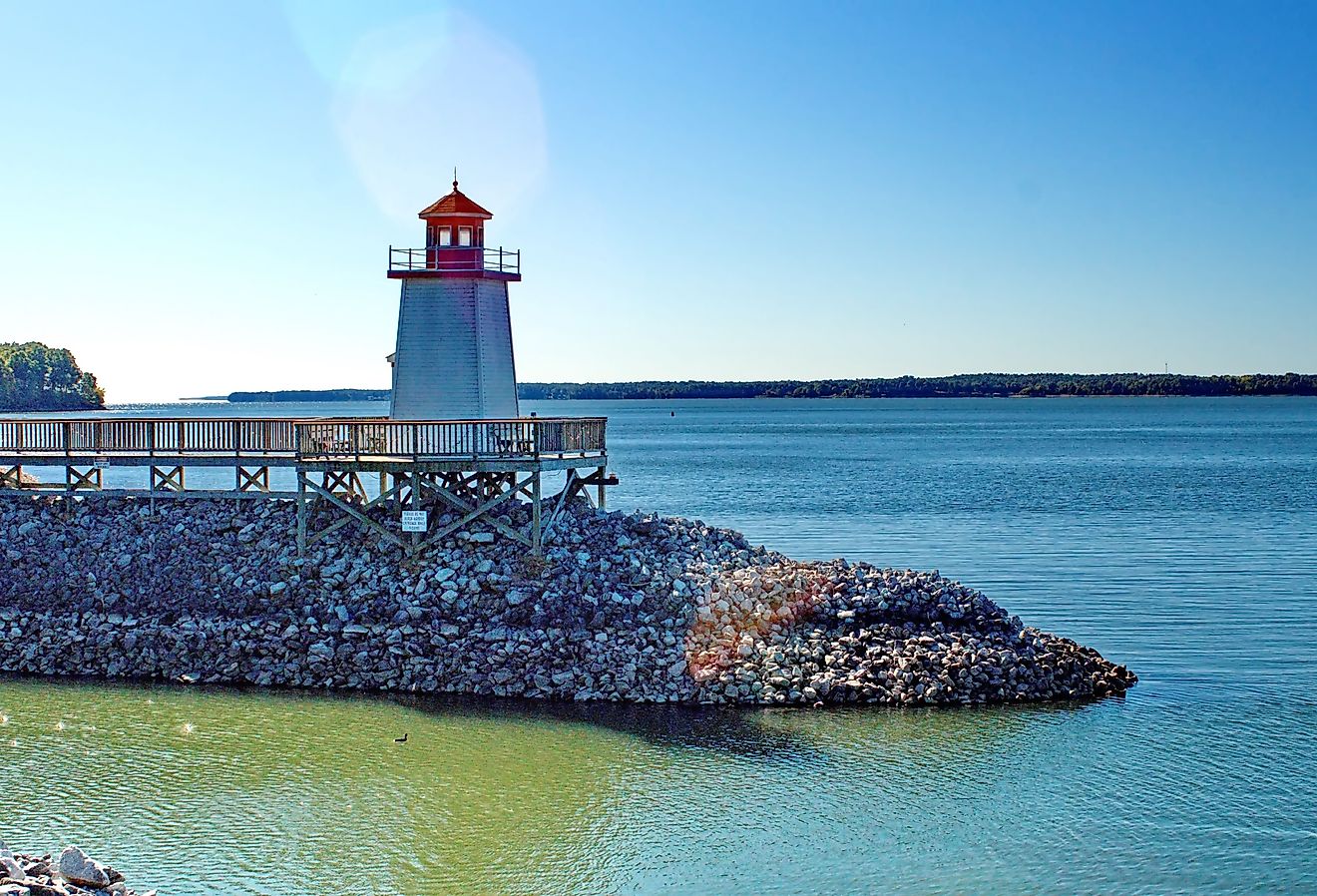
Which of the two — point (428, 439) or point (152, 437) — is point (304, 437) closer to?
point (428, 439)

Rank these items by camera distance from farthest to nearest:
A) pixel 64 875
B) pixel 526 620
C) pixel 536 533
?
1. pixel 536 533
2. pixel 526 620
3. pixel 64 875

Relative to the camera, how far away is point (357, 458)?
23.6 metres

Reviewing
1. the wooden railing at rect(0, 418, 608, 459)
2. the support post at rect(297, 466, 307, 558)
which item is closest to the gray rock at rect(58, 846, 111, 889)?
the support post at rect(297, 466, 307, 558)

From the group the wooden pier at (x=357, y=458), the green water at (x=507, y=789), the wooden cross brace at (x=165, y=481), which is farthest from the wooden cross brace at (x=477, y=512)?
the wooden cross brace at (x=165, y=481)

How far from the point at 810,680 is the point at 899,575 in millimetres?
3296

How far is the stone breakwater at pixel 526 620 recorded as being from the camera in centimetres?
1980

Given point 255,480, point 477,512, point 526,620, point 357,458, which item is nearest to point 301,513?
point 357,458

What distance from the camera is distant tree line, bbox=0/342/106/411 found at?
149 metres

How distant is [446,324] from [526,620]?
6.55 metres

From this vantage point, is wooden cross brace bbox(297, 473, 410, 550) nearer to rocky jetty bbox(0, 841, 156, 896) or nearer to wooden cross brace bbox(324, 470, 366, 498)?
wooden cross brace bbox(324, 470, 366, 498)

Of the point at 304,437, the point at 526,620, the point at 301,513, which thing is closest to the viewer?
the point at 526,620

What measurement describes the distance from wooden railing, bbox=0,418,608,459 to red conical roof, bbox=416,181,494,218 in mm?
4032

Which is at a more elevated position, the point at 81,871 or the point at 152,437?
the point at 152,437

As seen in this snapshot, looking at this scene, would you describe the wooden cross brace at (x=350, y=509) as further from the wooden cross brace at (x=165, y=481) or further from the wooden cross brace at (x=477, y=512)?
the wooden cross brace at (x=165, y=481)
